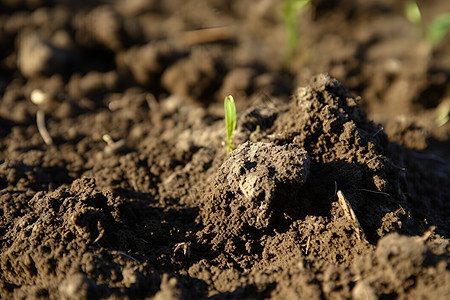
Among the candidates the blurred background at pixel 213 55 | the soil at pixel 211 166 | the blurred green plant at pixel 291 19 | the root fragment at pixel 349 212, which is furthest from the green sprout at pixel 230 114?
the blurred green plant at pixel 291 19

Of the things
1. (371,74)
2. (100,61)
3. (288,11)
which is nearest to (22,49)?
(100,61)

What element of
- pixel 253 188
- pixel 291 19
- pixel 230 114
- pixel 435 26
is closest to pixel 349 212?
pixel 253 188

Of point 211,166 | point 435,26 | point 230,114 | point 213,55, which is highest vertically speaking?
point 435,26

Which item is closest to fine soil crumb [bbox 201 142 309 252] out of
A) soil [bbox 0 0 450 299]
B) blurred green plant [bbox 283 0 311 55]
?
soil [bbox 0 0 450 299]

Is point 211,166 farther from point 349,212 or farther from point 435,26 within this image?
point 435,26

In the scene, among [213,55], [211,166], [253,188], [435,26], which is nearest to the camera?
[253,188]

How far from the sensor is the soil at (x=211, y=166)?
141 cm

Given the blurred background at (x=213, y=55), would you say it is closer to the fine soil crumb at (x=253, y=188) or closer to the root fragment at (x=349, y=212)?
the fine soil crumb at (x=253, y=188)

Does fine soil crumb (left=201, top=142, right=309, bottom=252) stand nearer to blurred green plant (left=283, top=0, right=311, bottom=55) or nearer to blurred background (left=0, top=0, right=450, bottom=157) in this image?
blurred background (left=0, top=0, right=450, bottom=157)

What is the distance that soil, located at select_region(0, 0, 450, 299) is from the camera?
141 centimetres

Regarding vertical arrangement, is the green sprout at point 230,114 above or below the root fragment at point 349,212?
above

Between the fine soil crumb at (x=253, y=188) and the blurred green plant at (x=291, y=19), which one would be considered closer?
the fine soil crumb at (x=253, y=188)

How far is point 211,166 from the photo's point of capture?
195cm

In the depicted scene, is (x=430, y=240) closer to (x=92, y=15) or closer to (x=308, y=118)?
(x=308, y=118)
